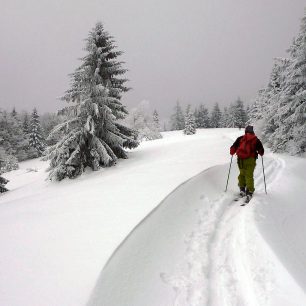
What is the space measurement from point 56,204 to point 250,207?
190 inches

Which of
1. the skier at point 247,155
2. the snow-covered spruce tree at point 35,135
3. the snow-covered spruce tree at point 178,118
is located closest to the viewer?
the skier at point 247,155

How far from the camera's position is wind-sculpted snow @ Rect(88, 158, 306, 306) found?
3971mm

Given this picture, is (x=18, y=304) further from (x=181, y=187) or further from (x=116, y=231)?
(x=181, y=187)

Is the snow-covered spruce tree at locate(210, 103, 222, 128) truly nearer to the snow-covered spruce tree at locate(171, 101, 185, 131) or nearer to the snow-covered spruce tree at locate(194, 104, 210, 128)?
the snow-covered spruce tree at locate(194, 104, 210, 128)

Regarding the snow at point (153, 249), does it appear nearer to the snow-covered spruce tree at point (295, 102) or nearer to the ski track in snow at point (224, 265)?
the ski track in snow at point (224, 265)

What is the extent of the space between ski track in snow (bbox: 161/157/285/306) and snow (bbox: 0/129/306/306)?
0.05ft

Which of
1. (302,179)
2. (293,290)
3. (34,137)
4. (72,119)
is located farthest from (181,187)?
(34,137)

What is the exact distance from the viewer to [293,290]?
4.09 metres

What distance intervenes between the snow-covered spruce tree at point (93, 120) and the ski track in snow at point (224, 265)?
10.1m

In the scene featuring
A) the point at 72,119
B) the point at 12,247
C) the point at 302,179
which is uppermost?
the point at 72,119

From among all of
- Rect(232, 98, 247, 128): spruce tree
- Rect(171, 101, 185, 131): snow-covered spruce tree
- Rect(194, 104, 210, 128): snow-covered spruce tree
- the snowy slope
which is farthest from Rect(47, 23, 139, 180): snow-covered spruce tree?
Rect(171, 101, 185, 131): snow-covered spruce tree

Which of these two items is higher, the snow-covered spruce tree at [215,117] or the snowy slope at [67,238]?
the snow-covered spruce tree at [215,117]

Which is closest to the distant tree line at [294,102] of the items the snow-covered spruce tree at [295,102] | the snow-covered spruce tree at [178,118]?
the snow-covered spruce tree at [295,102]

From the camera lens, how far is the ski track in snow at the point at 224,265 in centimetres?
405
